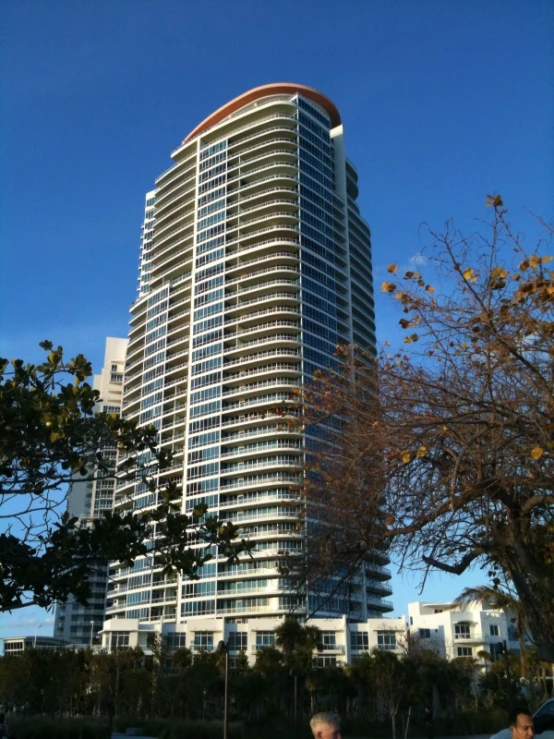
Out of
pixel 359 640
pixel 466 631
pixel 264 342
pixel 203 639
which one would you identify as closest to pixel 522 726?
pixel 359 640

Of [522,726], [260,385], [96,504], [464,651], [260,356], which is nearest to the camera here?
[522,726]

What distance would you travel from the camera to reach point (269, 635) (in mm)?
72438

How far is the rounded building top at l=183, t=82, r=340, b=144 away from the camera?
99938 millimetres

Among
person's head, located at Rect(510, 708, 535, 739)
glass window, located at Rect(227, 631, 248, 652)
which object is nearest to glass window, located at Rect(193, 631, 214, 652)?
glass window, located at Rect(227, 631, 248, 652)

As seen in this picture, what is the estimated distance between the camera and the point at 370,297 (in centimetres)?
10250

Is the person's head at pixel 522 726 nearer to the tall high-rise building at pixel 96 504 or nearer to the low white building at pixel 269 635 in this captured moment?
the low white building at pixel 269 635

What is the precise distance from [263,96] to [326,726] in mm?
104421

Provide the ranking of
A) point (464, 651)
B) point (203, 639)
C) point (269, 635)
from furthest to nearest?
point (203, 639) → point (464, 651) → point (269, 635)

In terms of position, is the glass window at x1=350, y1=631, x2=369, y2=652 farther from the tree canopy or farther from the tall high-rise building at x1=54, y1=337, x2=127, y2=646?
the tree canopy

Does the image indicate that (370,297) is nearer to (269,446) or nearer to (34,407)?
(269,446)

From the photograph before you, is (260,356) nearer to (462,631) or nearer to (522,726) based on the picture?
(462,631)

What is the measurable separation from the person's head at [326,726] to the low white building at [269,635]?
6900 cm

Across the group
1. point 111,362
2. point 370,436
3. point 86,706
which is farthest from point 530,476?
point 111,362

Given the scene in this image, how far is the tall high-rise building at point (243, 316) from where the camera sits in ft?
259
